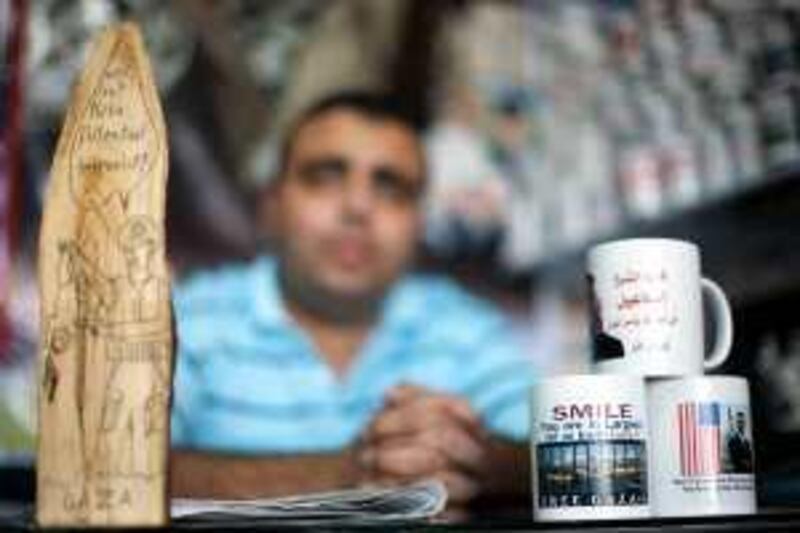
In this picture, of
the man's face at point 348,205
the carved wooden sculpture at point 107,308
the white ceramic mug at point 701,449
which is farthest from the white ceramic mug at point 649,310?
the man's face at point 348,205

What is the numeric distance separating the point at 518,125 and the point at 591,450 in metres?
0.82

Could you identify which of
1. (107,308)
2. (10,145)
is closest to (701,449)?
(107,308)

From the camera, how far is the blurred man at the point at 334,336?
4.53 ft

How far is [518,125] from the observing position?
1.49m

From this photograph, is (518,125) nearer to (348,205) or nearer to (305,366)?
(348,205)

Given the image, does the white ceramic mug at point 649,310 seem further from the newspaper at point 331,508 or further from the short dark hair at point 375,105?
→ the short dark hair at point 375,105

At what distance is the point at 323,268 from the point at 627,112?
0.41 meters

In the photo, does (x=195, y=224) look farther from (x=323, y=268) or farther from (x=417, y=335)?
(x=417, y=335)

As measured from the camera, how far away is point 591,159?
1.48m

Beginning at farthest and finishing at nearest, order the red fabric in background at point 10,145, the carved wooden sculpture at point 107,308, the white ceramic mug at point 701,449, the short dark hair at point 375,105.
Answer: the short dark hair at point 375,105
the red fabric in background at point 10,145
the white ceramic mug at point 701,449
the carved wooden sculpture at point 107,308

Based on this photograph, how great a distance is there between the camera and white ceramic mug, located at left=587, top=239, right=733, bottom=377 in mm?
785

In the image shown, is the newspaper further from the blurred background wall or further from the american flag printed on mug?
the blurred background wall

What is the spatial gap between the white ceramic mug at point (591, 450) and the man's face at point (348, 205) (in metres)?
0.71

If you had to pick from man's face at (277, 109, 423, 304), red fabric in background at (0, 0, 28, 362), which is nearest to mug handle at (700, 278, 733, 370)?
man's face at (277, 109, 423, 304)
